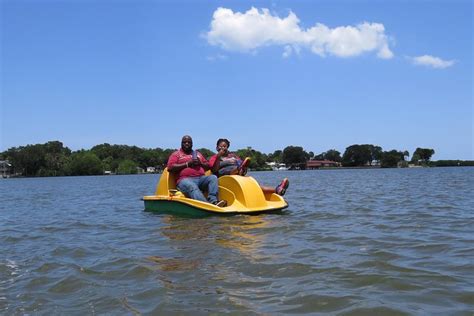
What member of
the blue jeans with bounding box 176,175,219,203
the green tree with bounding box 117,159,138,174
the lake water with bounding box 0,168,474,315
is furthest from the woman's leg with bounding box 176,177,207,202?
the green tree with bounding box 117,159,138,174

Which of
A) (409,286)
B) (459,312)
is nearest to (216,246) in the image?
(409,286)

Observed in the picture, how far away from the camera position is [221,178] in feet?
33.0

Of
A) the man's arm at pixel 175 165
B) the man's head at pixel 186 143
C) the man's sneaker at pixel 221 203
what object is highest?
the man's head at pixel 186 143

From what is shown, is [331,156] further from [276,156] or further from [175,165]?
[175,165]

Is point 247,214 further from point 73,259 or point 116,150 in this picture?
point 116,150

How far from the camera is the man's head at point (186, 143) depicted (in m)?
10.4

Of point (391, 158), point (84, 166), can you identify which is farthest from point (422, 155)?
point (84, 166)

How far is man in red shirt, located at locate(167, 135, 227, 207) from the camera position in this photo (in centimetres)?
981

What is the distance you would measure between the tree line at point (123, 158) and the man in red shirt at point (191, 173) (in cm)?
8747

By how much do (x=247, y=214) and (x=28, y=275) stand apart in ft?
15.9

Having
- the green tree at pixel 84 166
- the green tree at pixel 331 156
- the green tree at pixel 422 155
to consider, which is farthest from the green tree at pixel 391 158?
the green tree at pixel 84 166

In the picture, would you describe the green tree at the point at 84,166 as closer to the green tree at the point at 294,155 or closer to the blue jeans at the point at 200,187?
the green tree at the point at 294,155

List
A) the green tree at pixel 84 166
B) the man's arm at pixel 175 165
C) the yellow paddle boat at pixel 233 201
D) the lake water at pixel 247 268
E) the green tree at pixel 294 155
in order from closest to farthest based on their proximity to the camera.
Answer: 1. the lake water at pixel 247 268
2. the yellow paddle boat at pixel 233 201
3. the man's arm at pixel 175 165
4. the green tree at pixel 84 166
5. the green tree at pixel 294 155

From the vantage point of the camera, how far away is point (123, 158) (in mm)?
127188
